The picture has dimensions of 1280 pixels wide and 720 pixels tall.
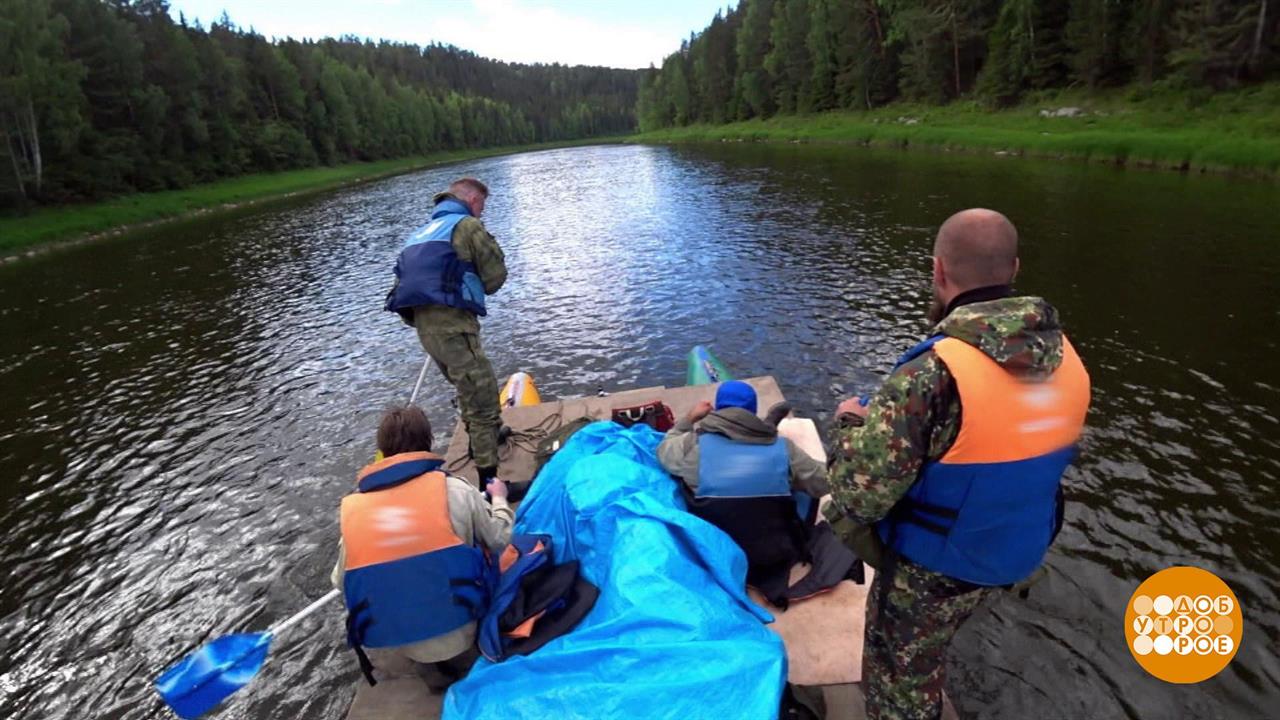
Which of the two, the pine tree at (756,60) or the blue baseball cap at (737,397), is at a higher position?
the pine tree at (756,60)

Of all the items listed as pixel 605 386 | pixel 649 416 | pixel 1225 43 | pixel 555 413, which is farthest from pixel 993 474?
pixel 1225 43

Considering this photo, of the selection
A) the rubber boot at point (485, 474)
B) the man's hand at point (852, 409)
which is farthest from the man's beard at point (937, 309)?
the rubber boot at point (485, 474)

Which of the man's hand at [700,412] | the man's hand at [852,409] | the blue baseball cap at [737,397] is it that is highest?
the man's hand at [852,409]

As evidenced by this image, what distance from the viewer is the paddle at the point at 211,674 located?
4348mm

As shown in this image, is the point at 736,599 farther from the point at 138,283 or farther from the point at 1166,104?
the point at 1166,104

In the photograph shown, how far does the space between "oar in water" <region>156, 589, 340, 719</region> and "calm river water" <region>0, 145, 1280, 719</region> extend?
1.28 metres

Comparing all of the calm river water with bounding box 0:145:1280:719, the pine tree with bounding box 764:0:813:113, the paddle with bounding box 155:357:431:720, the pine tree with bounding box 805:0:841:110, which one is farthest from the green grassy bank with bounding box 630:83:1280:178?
the paddle with bounding box 155:357:431:720

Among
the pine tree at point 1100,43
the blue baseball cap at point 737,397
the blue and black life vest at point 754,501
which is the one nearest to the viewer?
the blue and black life vest at point 754,501

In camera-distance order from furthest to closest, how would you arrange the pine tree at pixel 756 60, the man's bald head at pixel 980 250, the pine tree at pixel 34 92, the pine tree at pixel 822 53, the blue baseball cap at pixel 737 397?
1. the pine tree at pixel 756 60
2. the pine tree at pixel 822 53
3. the pine tree at pixel 34 92
4. the blue baseball cap at pixel 737 397
5. the man's bald head at pixel 980 250

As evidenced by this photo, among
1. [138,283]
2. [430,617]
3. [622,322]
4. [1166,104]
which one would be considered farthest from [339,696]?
[1166,104]

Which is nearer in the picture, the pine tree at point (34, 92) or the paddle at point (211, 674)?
the paddle at point (211, 674)

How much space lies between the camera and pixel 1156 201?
2181cm

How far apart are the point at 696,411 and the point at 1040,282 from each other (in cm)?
1334

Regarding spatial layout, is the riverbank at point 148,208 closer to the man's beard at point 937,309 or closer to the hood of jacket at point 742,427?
the hood of jacket at point 742,427
